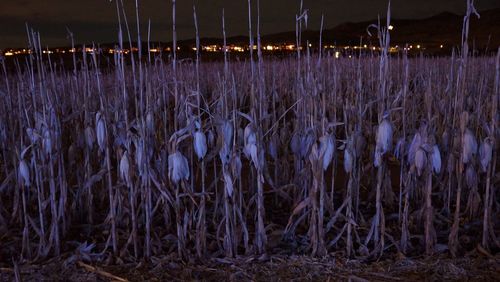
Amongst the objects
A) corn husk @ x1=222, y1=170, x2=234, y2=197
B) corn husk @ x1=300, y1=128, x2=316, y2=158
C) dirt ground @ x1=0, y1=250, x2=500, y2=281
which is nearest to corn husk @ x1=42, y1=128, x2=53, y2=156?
dirt ground @ x1=0, y1=250, x2=500, y2=281

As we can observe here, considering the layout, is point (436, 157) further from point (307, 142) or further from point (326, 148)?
point (307, 142)

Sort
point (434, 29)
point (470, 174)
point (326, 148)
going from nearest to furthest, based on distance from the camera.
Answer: point (326, 148) → point (470, 174) → point (434, 29)

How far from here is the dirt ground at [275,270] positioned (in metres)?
3.02

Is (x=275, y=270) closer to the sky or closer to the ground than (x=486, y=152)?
closer to the ground

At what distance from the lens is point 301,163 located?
3.88 metres

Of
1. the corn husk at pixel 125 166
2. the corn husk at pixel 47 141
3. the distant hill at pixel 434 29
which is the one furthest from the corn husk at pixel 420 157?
the distant hill at pixel 434 29

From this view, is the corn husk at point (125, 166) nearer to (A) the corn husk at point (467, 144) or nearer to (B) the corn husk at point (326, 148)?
(B) the corn husk at point (326, 148)

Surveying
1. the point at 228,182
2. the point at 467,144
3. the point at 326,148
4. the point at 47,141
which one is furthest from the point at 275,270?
the point at 47,141

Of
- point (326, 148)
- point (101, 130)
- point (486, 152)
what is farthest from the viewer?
point (101, 130)

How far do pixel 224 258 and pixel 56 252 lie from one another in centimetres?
101

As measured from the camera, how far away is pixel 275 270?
122 inches

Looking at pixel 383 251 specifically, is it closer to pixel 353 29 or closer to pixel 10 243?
pixel 10 243

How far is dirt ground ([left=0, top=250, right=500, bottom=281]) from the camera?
9.92 ft

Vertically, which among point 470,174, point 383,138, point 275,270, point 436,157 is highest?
point 383,138
